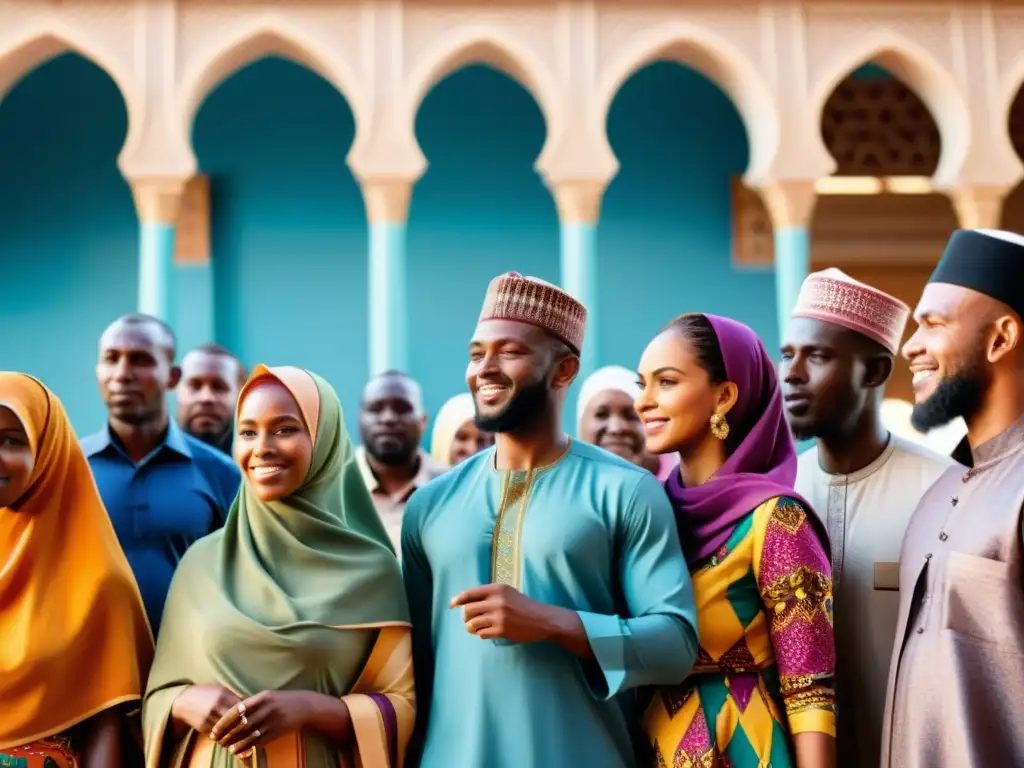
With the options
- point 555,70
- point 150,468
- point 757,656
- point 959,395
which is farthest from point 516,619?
point 555,70

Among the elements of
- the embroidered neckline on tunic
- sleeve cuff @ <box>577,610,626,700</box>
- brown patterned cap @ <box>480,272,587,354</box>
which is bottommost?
sleeve cuff @ <box>577,610,626,700</box>

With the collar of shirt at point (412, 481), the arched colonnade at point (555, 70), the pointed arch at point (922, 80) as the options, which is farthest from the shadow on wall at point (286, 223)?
the collar of shirt at point (412, 481)

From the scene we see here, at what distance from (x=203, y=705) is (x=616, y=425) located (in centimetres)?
272

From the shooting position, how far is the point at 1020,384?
8.13 ft

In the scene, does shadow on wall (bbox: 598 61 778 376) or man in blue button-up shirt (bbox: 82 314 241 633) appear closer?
man in blue button-up shirt (bbox: 82 314 241 633)

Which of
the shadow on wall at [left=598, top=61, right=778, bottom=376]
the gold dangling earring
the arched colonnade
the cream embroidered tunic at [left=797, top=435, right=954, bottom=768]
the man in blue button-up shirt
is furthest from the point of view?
the shadow on wall at [left=598, top=61, right=778, bottom=376]

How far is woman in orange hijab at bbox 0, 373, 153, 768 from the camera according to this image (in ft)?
8.29

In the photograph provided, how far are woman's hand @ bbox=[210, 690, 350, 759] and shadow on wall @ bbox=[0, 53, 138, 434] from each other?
6.93m

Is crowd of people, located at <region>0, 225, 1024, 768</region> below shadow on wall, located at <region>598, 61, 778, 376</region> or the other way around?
below

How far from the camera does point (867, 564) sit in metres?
2.96

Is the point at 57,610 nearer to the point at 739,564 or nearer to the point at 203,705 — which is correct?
the point at 203,705

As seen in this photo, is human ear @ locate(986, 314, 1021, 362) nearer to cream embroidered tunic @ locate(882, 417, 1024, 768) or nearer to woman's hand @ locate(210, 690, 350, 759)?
cream embroidered tunic @ locate(882, 417, 1024, 768)

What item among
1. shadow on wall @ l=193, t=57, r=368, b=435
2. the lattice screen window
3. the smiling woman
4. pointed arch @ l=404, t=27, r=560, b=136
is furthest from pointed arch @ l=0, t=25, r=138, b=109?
the smiling woman

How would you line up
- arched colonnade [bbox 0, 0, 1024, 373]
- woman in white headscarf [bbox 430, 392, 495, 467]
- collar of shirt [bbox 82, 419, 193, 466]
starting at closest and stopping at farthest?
collar of shirt [bbox 82, 419, 193, 466], woman in white headscarf [bbox 430, 392, 495, 467], arched colonnade [bbox 0, 0, 1024, 373]
